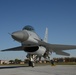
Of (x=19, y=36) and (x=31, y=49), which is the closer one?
(x=19, y=36)

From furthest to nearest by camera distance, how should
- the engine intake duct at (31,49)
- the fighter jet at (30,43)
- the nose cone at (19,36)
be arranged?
the engine intake duct at (31,49), the fighter jet at (30,43), the nose cone at (19,36)

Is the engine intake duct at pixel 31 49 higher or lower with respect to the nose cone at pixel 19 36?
lower

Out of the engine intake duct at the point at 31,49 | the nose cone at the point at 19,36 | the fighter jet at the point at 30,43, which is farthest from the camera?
the engine intake duct at the point at 31,49

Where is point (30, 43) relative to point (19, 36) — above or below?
below

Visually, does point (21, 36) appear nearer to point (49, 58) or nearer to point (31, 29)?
point (31, 29)

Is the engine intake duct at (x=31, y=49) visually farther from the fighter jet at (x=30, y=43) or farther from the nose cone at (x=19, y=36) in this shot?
the nose cone at (x=19, y=36)

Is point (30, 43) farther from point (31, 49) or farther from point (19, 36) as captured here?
point (19, 36)

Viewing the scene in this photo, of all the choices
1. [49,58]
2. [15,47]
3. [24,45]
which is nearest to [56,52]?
[49,58]

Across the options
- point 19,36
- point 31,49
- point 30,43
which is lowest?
point 31,49

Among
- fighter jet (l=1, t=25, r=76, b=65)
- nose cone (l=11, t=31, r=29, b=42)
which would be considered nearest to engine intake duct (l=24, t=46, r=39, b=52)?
fighter jet (l=1, t=25, r=76, b=65)

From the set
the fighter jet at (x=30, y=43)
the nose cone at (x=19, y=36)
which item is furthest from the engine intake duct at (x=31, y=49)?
the nose cone at (x=19, y=36)

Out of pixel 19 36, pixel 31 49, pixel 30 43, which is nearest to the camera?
pixel 19 36

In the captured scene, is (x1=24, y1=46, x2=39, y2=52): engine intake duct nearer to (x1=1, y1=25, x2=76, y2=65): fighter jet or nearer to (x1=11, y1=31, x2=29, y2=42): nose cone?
(x1=1, y1=25, x2=76, y2=65): fighter jet

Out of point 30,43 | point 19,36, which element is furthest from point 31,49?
point 19,36
